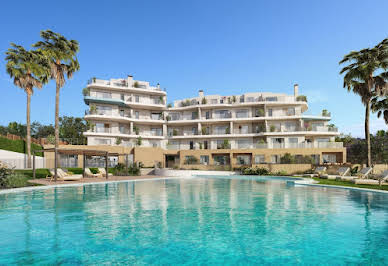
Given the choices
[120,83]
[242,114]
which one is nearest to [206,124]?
[242,114]

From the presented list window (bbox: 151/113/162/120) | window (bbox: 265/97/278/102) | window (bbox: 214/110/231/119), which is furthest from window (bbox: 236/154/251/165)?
window (bbox: 151/113/162/120)

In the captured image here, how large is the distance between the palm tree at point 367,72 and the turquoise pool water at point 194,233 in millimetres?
18998

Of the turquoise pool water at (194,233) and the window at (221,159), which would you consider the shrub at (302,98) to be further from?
the turquoise pool water at (194,233)

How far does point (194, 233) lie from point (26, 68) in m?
33.8

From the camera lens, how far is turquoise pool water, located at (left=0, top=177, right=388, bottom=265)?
6.02m

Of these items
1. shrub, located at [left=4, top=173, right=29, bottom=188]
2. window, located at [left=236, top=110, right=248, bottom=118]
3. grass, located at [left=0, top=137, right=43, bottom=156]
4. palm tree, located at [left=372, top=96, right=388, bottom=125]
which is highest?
window, located at [left=236, top=110, right=248, bottom=118]

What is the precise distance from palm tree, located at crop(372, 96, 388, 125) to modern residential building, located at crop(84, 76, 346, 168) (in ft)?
34.6

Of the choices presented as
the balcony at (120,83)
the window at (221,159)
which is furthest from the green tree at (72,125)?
the window at (221,159)

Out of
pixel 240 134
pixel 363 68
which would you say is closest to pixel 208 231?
pixel 363 68

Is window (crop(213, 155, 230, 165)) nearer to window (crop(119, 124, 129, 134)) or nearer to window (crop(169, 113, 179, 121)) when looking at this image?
window (crop(169, 113, 179, 121))

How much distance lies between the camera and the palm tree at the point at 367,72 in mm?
26328

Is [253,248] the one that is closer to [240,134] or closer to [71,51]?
[71,51]

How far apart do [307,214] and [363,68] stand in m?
22.8

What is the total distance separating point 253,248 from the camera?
660 centimetres
